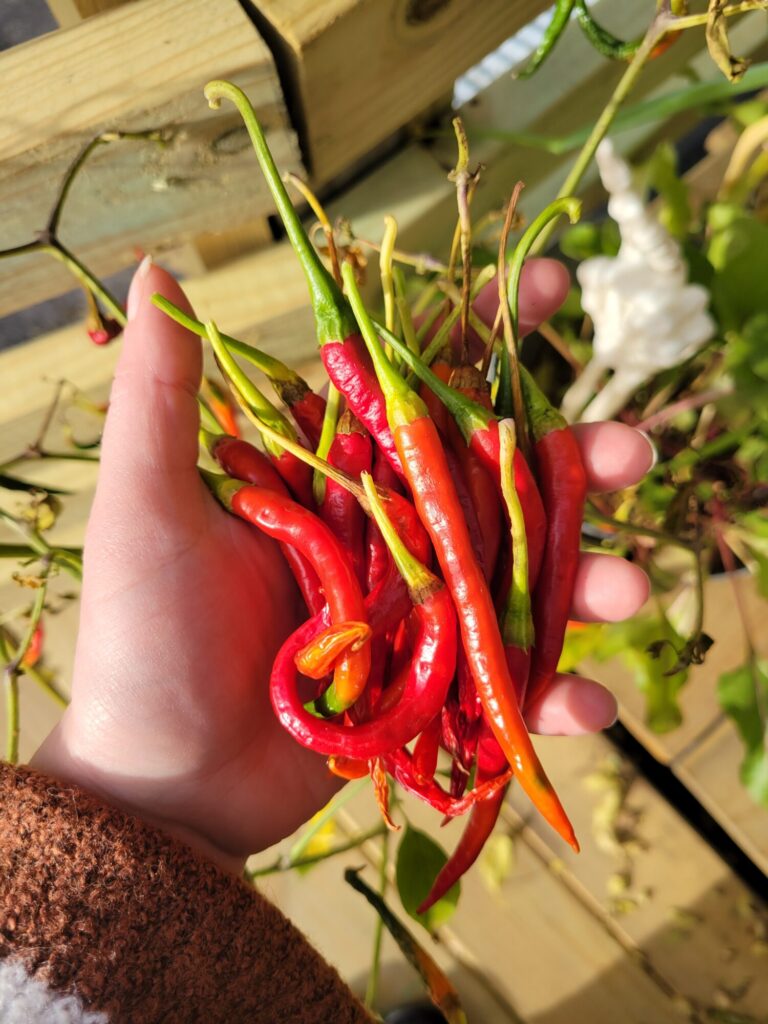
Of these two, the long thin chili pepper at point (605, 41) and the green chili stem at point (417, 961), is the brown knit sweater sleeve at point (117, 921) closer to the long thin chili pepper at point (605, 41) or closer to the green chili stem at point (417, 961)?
the green chili stem at point (417, 961)

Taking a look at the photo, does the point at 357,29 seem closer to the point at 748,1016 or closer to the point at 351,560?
the point at 351,560

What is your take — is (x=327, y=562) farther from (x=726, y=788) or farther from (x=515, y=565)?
(x=726, y=788)

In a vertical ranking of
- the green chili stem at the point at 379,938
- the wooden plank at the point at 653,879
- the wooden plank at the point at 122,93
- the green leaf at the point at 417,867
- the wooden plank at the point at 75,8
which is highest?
the wooden plank at the point at 75,8

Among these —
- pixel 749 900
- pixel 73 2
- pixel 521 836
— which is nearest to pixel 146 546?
pixel 73 2

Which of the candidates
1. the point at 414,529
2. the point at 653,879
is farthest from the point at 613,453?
the point at 653,879

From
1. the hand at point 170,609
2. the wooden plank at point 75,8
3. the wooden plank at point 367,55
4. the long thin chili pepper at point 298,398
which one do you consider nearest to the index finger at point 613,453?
the hand at point 170,609

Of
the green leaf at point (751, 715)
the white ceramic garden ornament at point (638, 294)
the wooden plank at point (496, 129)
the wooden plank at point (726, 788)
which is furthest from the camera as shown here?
the wooden plank at point (726, 788)
